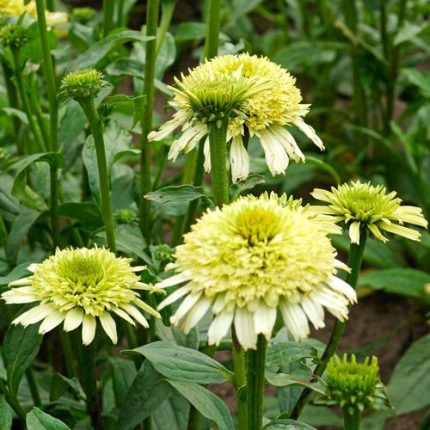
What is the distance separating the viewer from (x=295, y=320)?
757 mm

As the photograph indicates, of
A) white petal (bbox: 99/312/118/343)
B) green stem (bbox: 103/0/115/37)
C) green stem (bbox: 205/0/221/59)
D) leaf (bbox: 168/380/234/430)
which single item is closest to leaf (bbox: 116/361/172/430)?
leaf (bbox: 168/380/234/430)

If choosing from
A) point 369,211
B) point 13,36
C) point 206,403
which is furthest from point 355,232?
point 13,36

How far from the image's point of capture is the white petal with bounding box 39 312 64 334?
0.91m

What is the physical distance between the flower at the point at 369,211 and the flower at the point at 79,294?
0.72ft

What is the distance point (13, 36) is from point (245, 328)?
0.73 metres

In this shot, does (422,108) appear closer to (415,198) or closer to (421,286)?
(415,198)

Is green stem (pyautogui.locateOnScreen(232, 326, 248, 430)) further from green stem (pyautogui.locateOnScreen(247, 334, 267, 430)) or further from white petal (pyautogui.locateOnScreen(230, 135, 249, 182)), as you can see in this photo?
white petal (pyautogui.locateOnScreen(230, 135, 249, 182))

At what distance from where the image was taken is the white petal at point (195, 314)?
77cm

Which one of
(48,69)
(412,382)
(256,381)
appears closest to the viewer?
(256,381)

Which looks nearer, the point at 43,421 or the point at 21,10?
the point at 43,421

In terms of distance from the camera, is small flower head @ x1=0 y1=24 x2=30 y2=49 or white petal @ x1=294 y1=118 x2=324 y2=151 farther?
small flower head @ x1=0 y1=24 x2=30 y2=49

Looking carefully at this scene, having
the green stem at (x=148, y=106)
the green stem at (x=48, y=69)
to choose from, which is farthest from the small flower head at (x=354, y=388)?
the green stem at (x=48, y=69)

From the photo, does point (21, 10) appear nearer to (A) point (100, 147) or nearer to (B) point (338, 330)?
Answer: (A) point (100, 147)

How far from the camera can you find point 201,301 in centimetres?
78
